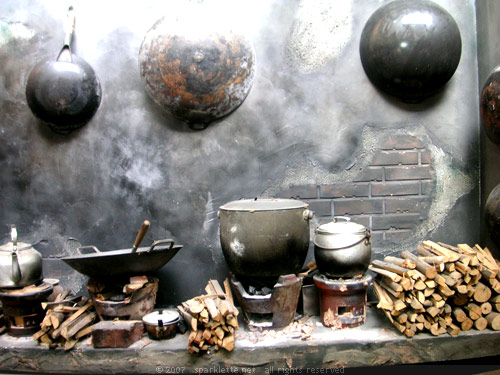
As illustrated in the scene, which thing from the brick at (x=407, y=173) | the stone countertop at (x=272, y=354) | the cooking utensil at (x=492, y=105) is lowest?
the stone countertop at (x=272, y=354)

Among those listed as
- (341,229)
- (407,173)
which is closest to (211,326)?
(341,229)

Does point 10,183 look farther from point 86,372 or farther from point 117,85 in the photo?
point 86,372

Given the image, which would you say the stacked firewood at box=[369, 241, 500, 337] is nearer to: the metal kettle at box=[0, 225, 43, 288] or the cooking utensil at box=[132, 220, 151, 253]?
the cooking utensil at box=[132, 220, 151, 253]

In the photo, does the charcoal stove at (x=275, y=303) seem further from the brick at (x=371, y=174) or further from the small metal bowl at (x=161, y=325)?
the brick at (x=371, y=174)

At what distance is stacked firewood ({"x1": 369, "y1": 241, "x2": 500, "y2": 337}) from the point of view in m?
2.71

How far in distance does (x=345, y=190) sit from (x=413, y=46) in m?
1.20

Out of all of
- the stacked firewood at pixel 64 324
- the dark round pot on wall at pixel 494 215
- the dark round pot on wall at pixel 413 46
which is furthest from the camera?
the dark round pot on wall at pixel 413 46

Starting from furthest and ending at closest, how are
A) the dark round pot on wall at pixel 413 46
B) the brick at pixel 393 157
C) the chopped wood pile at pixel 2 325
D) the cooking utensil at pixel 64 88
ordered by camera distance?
the brick at pixel 393 157 < the cooking utensil at pixel 64 88 < the dark round pot on wall at pixel 413 46 < the chopped wood pile at pixel 2 325

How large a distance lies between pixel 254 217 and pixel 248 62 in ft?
4.28

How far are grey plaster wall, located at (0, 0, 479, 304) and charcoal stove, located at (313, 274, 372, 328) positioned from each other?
0.71 meters

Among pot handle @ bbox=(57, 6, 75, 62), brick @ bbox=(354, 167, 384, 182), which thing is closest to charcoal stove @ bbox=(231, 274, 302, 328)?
brick @ bbox=(354, 167, 384, 182)

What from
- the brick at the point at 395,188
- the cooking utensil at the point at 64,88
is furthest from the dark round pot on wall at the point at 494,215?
the cooking utensil at the point at 64,88

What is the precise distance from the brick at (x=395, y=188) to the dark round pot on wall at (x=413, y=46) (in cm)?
74

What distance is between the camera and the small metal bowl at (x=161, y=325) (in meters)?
2.81
